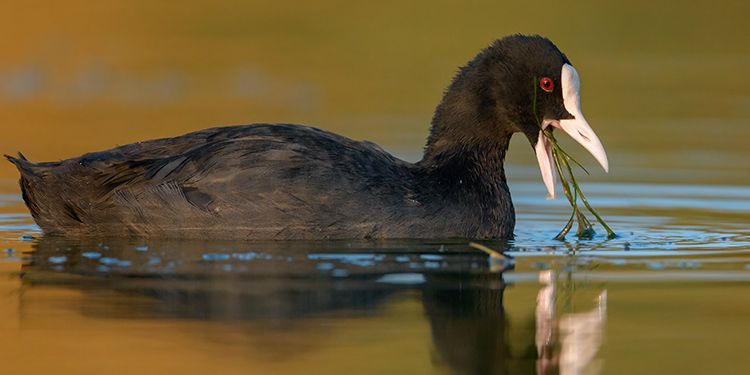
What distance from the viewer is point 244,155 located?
8734 mm

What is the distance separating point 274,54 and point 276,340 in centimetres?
1400

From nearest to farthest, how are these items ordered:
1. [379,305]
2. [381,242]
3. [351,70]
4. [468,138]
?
[379,305], [381,242], [468,138], [351,70]

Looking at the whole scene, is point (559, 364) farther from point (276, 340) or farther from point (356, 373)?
point (276, 340)

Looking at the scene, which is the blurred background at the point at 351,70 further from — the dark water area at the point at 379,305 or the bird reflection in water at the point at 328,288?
the bird reflection in water at the point at 328,288

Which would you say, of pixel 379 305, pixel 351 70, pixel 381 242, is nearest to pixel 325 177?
pixel 381 242

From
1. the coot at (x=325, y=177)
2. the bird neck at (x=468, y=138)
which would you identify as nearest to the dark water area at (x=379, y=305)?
the coot at (x=325, y=177)

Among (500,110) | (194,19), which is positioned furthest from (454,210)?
(194,19)

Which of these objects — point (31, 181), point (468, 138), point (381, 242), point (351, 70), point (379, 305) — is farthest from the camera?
point (351, 70)

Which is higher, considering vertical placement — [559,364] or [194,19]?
[194,19]

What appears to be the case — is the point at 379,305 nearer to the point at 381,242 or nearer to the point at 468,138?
the point at 381,242

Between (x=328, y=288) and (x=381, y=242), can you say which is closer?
(x=328, y=288)

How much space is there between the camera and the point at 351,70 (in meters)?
19.5

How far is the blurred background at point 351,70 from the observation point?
1423 centimetres

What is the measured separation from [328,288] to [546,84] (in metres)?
2.64
